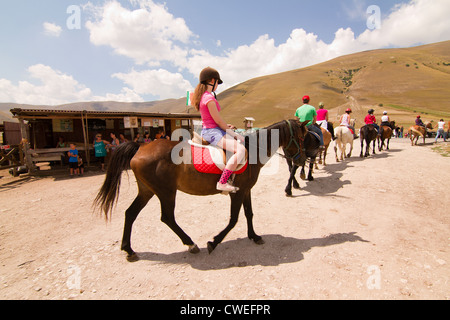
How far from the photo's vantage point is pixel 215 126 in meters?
3.59

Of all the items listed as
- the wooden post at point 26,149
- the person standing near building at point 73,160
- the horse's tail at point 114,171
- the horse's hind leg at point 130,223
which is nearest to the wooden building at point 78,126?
the wooden post at point 26,149

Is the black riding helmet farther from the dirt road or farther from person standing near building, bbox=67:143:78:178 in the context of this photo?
person standing near building, bbox=67:143:78:178

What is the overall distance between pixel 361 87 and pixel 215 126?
110795 millimetres

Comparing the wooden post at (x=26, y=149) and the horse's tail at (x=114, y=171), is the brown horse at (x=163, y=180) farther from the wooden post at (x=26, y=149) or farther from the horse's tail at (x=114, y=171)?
the wooden post at (x=26, y=149)

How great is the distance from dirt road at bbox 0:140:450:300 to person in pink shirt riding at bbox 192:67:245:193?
139 centimetres

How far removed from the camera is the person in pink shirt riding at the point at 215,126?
3406 mm

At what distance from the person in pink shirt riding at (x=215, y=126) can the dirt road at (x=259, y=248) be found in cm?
139

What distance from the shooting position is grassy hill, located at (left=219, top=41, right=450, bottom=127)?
70.0 m

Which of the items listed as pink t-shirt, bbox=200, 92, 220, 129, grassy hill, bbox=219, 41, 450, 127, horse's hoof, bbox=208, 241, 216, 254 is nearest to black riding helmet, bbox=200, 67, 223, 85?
pink t-shirt, bbox=200, 92, 220, 129

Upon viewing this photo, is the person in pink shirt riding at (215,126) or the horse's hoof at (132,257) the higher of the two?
the person in pink shirt riding at (215,126)

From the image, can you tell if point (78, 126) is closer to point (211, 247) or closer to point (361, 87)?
point (211, 247)

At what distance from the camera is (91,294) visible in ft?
9.19
